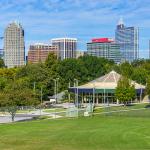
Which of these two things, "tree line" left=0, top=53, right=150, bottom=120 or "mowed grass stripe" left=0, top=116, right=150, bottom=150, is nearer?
"mowed grass stripe" left=0, top=116, right=150, bottom=150

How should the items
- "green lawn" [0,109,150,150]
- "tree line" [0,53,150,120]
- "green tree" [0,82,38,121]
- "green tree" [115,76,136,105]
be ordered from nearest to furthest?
"green lawn" [0,109,150,150] < "green tree" [0,82,38,121] < "green tree" [115,76,136,105] < "tree line" [0,53,150,120]

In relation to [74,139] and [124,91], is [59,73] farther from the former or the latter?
[74,139]

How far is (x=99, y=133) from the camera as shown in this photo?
4056 centimetres

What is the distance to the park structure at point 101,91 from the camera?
113812 mm

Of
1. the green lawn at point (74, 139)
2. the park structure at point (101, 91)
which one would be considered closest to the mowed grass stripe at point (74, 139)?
the green lawn at point (74, 139)

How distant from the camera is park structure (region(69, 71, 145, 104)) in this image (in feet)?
373

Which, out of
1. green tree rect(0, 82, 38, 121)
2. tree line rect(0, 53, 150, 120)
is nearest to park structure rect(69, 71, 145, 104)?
tree line rect(0, 53, 150, 120)

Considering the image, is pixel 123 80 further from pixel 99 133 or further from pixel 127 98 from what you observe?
pixel 99 133

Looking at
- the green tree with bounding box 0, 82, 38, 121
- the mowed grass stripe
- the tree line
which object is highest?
the tree line

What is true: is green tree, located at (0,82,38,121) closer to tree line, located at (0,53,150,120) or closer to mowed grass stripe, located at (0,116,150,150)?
mowed grass stripe, located at (0,116,150,150)

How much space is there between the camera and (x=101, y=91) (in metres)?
115

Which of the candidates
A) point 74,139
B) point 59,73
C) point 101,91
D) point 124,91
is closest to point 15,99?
point 124,91

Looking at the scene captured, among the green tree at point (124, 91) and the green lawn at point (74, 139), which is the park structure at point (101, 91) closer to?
the green tree at point (124, 91)

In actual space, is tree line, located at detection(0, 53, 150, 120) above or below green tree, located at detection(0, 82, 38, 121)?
above
